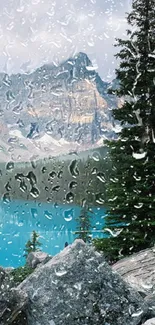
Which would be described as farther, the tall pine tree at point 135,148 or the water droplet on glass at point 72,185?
the water droplet on glass at point 72,185

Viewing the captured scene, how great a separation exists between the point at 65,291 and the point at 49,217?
52.9 m

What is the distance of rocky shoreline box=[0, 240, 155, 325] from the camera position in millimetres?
7332

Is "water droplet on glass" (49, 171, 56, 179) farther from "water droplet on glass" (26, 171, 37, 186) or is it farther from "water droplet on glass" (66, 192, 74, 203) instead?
"water droplet on glass" (66, 192, 74, 203)

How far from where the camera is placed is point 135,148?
1557 centimetres

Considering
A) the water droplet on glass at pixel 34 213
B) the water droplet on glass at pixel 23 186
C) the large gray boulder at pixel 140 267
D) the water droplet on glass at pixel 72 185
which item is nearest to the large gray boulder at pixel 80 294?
the large gray boulder at pixel 140 267

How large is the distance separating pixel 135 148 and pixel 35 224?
4031 centimetres

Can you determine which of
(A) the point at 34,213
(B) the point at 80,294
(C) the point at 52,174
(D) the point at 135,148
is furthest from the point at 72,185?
(B) the point at 80,294

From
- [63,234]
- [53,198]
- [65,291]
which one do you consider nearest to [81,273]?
[65,291]

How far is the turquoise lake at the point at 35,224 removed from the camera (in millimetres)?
41281

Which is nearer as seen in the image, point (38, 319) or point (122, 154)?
point (38, 319)

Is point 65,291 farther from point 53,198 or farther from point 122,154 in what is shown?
point 53,198

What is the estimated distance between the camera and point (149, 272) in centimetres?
1145

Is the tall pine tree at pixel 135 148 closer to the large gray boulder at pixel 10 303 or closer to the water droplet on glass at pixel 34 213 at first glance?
the large gray boulder at pixel 10 303

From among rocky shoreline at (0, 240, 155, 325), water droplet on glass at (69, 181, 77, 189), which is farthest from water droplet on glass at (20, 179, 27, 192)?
rocky shoreline at (0, 240, 155, 325)
